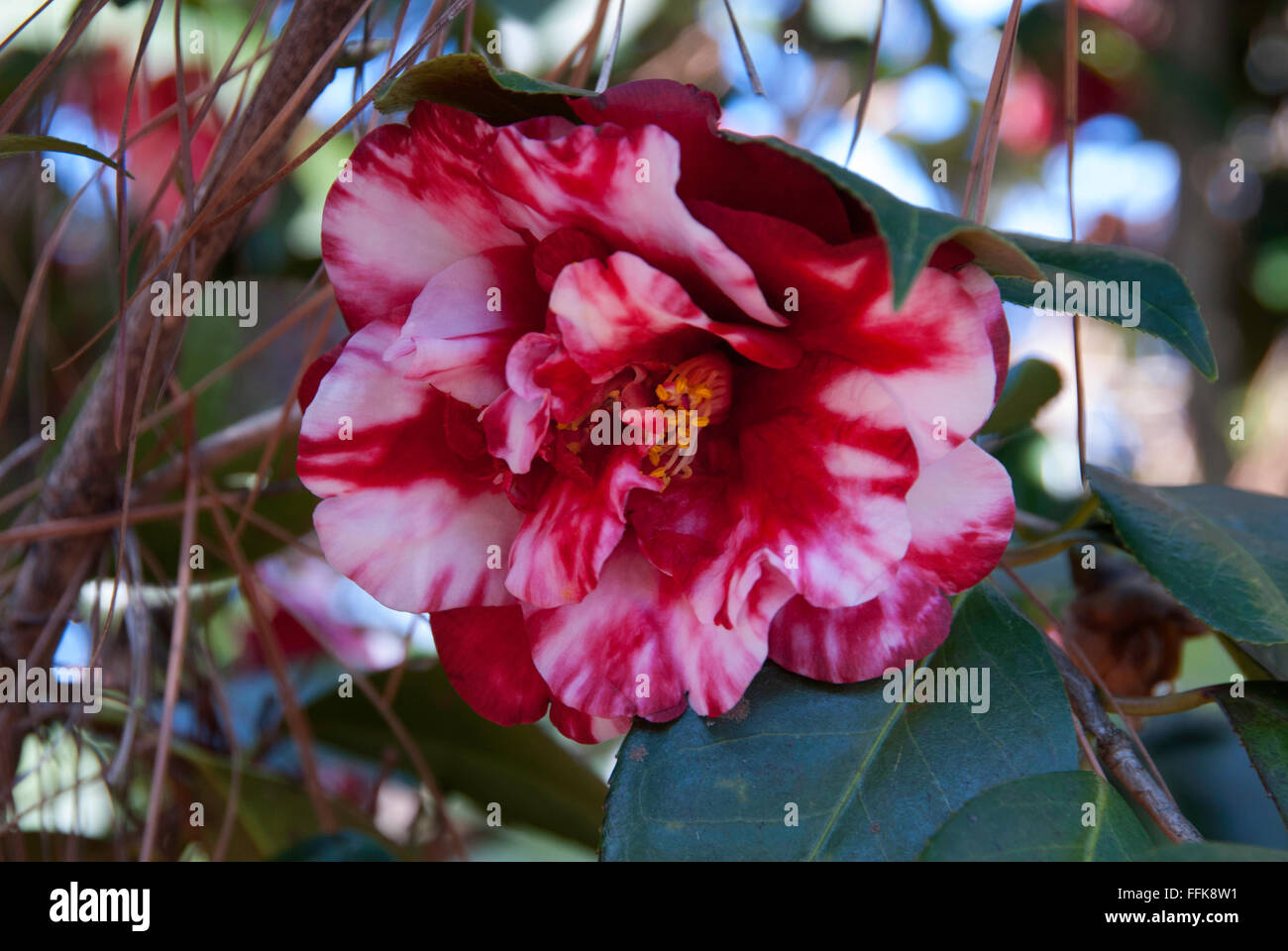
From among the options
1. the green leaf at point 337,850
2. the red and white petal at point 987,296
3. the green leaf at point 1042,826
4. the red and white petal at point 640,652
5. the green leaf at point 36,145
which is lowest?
the green leaf at point 337,850

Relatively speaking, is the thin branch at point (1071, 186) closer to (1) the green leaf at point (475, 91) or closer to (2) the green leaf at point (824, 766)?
(2) the green leaf at point (824, 766)

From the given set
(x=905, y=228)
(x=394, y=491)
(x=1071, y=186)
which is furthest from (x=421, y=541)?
(x=1071, y=186)

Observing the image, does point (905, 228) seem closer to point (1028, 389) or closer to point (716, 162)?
point (716, 162)

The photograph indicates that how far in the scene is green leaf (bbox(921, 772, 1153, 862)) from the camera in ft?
1.36

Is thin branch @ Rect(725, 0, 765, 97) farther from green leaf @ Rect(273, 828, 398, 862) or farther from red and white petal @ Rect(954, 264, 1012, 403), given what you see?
green leaf @ Rect(273, 828, 398, 862)

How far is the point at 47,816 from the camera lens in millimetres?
740

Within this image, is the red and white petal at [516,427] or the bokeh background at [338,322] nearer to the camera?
the red and white petal at [516,427]

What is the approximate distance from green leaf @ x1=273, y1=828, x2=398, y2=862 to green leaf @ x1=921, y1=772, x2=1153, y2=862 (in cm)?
36

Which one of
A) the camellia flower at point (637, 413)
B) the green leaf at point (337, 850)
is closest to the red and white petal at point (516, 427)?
the camellia flower at point (637, 413)

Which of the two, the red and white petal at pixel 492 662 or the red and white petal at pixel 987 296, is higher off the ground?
the red and white petal at pixel 987 296

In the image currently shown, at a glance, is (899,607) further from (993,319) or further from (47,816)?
(47,816)

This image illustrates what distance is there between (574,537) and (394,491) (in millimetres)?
86

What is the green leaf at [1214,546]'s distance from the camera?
48 cm

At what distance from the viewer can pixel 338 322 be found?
1.16 m
